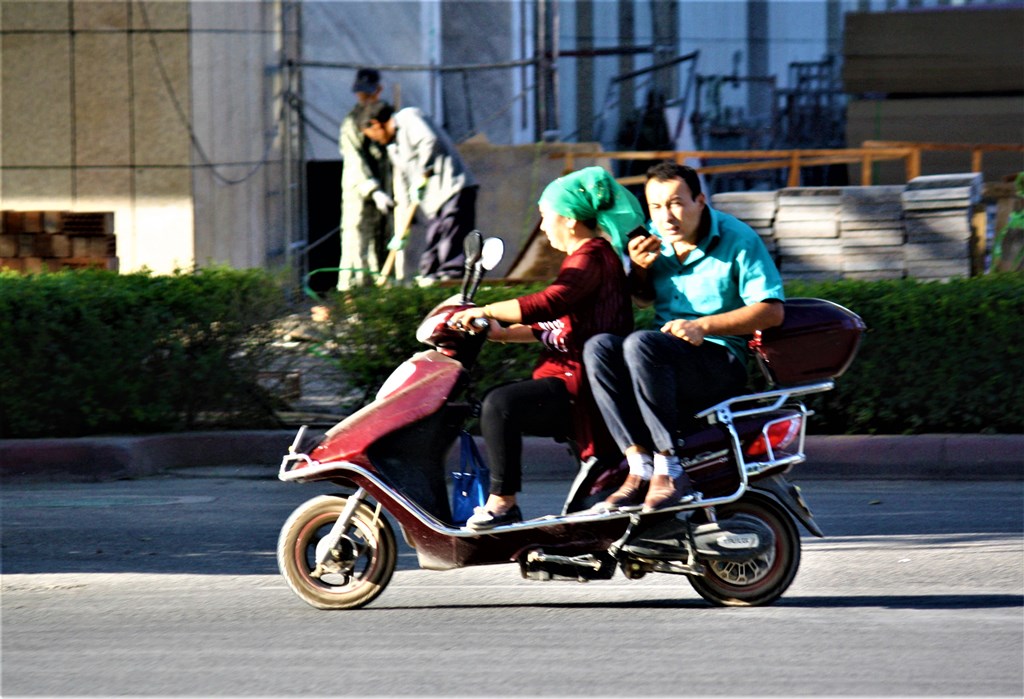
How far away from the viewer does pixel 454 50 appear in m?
18.7

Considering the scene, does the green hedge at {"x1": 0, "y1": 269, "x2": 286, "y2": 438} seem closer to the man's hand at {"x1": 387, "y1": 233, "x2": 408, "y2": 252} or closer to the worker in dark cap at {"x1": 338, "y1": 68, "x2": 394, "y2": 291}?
the man's hand at {"x1": 387, "y1": 233, "x2": 408, "y2": 252}

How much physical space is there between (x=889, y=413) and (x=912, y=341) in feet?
1.34

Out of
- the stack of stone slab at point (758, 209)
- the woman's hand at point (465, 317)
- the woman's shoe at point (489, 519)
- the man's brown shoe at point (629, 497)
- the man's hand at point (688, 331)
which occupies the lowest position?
the woman's shoe at point (489, 519)

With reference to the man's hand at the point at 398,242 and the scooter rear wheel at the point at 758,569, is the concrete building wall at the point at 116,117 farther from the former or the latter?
the scooter rear wheel at the point at 758,569

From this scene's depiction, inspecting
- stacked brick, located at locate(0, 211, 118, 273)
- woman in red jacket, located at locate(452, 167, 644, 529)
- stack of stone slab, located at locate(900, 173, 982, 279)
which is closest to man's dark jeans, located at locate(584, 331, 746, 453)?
woman in red jacket, located at locate(452, 167, 644, 529)

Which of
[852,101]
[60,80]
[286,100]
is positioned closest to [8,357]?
[60,80]

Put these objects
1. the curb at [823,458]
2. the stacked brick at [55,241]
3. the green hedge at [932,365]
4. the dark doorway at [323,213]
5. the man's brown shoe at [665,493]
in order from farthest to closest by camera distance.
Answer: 1. the dark doorway at [323,213]
2. the stacked brick at [55,241]
3. the green hedge at [932,365]
4. the curb at [823,458]
5. the man's brown shoe at [665,493]

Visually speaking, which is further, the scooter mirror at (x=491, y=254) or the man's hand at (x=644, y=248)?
the man's hand at (x=644, y=248)

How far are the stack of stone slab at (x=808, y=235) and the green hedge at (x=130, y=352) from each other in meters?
3.41

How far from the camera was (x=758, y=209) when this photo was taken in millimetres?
10477

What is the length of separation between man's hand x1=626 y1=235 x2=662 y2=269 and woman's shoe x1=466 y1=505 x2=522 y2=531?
97 cm

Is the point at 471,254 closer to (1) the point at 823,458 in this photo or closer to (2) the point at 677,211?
(2) the point at 677,211

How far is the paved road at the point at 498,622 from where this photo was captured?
15.5ft

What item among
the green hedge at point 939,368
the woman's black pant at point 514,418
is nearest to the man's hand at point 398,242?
the green hedge at point 939,368
